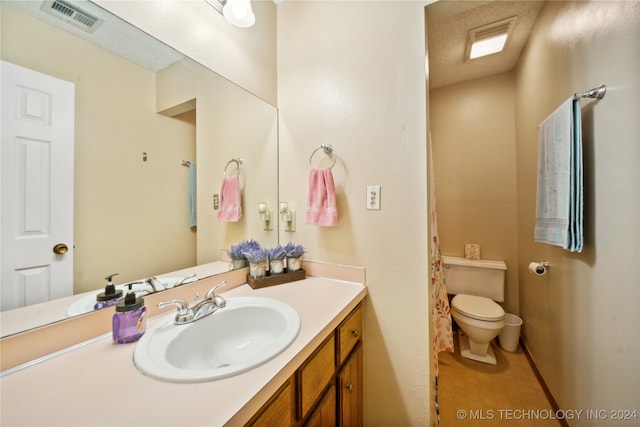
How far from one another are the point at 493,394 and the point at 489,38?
262 cm

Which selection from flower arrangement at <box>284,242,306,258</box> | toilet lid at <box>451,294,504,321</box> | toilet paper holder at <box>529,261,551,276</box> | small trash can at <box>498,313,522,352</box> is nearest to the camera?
flower arrangement at <box>284,242,306,258</box>

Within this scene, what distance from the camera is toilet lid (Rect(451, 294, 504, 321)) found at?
5.71ft

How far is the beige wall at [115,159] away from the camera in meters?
0.64

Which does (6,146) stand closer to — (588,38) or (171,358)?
(171,358)

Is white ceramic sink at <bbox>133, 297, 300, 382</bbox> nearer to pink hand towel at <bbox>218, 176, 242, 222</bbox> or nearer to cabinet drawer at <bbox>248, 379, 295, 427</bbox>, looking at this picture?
cabinet drawer at <bbox>248, 379, 295, 427</bbox>

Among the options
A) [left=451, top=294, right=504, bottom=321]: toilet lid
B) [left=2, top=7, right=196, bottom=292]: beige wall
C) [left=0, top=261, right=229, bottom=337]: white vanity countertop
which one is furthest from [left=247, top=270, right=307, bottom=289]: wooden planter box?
[left=451, top=294, right=504, bottom=321]: toilet lid

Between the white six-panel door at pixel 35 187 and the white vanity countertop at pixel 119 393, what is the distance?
0.21m

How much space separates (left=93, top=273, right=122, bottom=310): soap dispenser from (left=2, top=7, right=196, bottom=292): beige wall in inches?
1.4

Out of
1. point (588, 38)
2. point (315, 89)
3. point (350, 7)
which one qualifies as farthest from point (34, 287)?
point (588, 38)

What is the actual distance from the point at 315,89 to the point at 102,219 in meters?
1.17

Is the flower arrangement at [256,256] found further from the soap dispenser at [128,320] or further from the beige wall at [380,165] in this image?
the soap dispenser at [128,320]

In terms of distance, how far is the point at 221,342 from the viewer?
841mm

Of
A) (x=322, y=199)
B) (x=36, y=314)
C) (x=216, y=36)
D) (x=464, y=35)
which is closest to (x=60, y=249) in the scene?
(x=36, y=314)

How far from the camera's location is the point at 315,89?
51.8 inches
